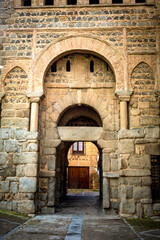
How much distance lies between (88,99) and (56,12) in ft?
9.78

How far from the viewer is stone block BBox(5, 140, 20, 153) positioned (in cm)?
716

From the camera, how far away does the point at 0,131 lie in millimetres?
7305

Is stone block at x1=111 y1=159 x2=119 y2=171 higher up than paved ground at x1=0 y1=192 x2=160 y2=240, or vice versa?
stone block at x1=111 y1=159 x2=119 y2=171

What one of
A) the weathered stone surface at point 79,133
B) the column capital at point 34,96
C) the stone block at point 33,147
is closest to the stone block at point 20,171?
the stone block at point 33,147

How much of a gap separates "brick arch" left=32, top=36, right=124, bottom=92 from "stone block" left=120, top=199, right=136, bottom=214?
3.43m

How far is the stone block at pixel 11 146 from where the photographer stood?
716cm

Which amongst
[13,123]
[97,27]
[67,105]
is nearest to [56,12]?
[97,27]

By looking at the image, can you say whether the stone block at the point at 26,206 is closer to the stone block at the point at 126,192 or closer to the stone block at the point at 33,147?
the stone block at the point at 33,147

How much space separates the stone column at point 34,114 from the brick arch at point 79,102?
0.52 meters

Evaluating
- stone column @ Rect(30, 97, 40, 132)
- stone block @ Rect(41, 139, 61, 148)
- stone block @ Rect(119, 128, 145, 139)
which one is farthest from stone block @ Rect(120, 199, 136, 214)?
stone column @ Rect(30, 97, 40, 132)

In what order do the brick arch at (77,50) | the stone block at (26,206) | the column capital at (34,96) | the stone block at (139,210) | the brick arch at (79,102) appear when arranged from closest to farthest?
1. the stone block at (139,210)
2. the stone block at (26,206)
3. the column capital at (34,96)
4. the brick arch at (77,50)
5. the brick arch at (79,102)

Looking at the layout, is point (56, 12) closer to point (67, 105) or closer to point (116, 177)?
point (67, 105)

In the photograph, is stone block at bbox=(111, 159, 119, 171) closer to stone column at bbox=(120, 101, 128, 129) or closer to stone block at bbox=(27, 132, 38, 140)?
stone column at bbox=(120, 101, 128, 129)

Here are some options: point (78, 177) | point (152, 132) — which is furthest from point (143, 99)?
point (78, 177)
